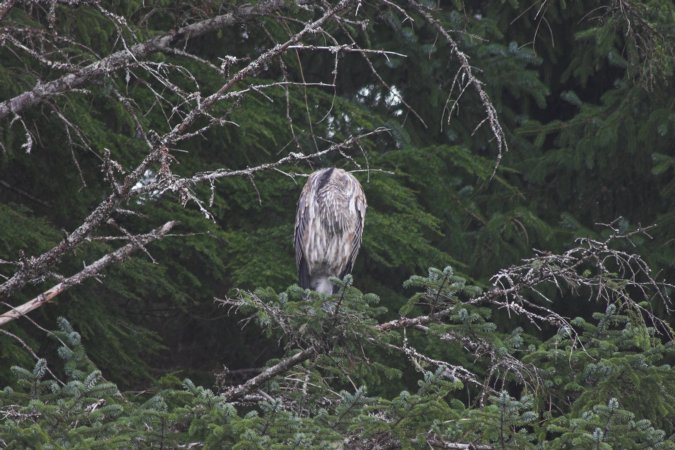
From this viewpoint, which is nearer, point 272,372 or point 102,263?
point 102,263

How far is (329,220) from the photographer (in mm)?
8609

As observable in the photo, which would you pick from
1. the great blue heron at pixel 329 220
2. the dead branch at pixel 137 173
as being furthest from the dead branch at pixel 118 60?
the great blue heron at pixel 329 220

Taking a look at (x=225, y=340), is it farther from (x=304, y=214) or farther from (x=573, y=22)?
(x=573, y=22)

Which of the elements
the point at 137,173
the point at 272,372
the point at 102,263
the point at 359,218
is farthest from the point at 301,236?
the point at 137,173

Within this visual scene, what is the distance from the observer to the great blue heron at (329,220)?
8.52 metres

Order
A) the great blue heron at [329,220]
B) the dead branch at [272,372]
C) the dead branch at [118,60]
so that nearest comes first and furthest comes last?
the dead branch at [272,372] < the dead branch at [118,60] < the great blue heron at [329,220]

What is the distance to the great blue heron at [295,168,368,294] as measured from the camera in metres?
8.52

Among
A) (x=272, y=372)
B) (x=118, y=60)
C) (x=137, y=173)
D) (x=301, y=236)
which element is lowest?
(x=301, y=236)

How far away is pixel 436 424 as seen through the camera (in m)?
4.75

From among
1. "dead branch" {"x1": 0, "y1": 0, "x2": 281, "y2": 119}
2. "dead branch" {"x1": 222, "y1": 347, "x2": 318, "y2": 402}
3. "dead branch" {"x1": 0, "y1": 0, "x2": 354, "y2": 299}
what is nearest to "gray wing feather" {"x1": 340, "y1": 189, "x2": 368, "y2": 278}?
"dead branch" {"x1": 0, "y1": 0, "x2": 281, "y2": 119}

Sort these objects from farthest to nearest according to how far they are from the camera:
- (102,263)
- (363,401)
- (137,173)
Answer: (102,263) → (363,401) → (137,173)

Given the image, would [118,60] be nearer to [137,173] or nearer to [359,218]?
[137,173]

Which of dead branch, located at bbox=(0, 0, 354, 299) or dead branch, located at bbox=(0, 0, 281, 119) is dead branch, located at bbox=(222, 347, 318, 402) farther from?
dead branch, located at bbox=(0, 0, 281, 119)

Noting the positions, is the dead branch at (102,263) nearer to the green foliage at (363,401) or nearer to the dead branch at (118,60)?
the green foliage at (363,401)
